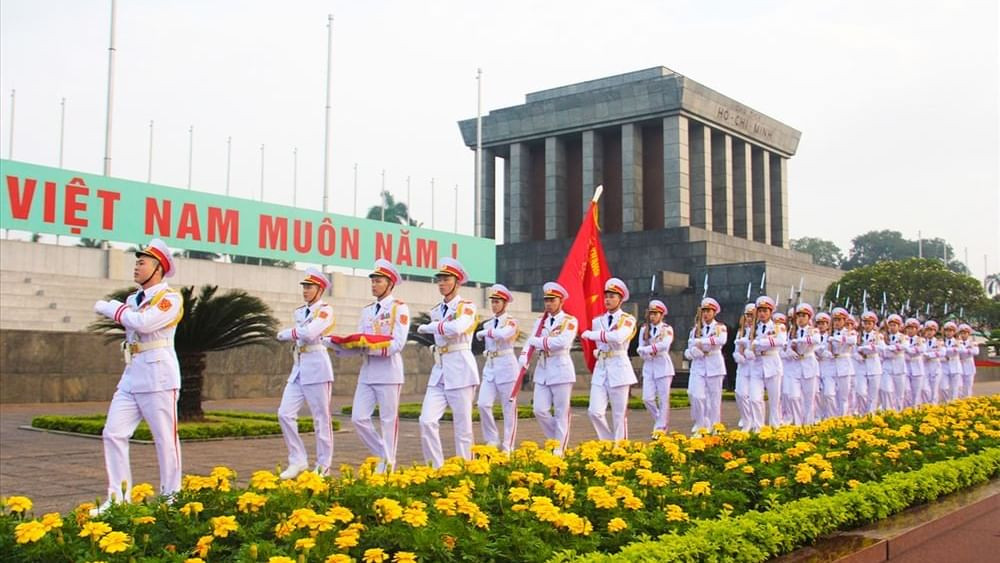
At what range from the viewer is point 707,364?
13.0 m

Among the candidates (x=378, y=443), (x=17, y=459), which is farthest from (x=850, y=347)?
(x=17, y=459)

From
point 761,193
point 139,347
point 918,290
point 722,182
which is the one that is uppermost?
point 761,193

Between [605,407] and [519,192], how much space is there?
129 ft

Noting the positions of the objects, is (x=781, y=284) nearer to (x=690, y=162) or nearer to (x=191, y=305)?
(x=690, y=162)

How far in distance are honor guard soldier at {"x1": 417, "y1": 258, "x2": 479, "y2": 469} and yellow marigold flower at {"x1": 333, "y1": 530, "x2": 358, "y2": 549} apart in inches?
177

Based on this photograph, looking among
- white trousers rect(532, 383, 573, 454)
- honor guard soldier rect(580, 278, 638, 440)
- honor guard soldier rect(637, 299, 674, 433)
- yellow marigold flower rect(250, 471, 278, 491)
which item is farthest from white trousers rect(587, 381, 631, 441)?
yellow marigold flower rect(250, 471, 278, 491)

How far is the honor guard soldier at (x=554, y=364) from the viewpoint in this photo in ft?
32.1

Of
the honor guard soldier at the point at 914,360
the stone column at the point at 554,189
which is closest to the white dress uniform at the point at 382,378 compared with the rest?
the honor guard soldier at the point at 914,360

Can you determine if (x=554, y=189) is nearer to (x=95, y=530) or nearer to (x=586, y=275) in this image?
(x=586, y=275)

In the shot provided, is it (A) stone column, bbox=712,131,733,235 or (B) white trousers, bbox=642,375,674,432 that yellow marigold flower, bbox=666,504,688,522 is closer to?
(B) white trousers, bbox=642,375,674,432

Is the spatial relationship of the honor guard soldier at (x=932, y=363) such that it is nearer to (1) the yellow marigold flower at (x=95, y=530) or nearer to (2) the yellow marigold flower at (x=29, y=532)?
(1) the yellow marigold flower at (x=95, y=530)

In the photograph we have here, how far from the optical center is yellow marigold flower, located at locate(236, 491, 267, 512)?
4645mm

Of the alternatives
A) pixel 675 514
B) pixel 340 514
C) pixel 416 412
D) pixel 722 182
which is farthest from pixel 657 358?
pixel 722 182

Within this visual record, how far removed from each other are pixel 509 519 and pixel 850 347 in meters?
12.6
